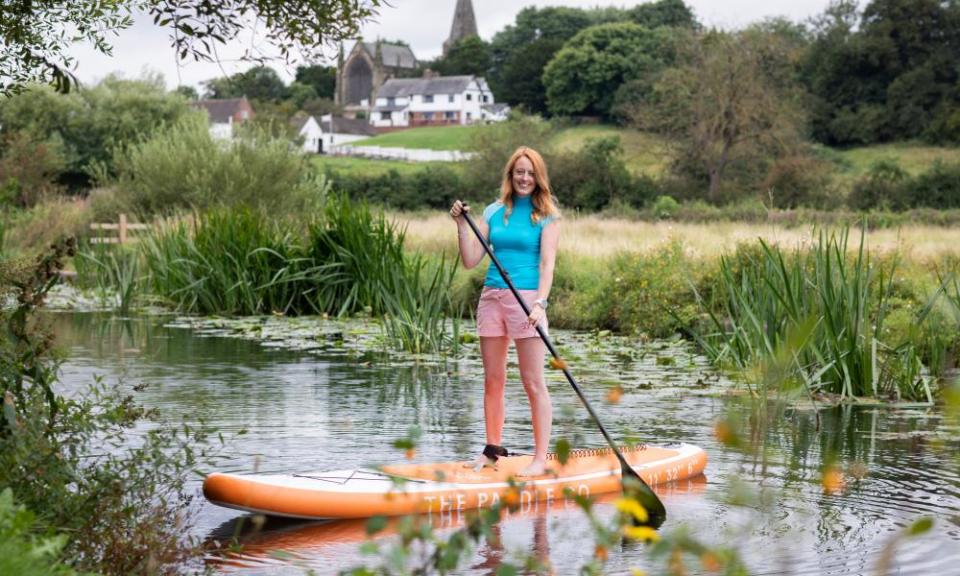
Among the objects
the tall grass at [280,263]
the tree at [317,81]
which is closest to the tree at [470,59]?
the tree at [317,81]

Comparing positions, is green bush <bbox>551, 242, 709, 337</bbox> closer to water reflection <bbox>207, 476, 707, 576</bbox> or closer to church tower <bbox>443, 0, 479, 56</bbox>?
water reflection <bbox>207, 476, 707, 576</bbox>

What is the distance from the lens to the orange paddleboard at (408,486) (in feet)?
20.6

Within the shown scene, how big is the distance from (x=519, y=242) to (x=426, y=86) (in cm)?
11809

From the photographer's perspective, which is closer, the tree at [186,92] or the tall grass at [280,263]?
the tall grass at [280,263]

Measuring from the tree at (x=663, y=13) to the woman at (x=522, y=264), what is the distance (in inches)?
3870

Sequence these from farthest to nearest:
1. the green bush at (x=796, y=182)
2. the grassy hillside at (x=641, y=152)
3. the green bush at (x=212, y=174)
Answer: the grassy hillside at (x=641, y=152) < the green bush at (x=796, y=182) < the green bush at (x=212, y=174)

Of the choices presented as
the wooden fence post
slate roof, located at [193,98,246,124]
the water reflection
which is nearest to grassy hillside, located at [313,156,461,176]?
slate roof, located at [193,98,246,124]

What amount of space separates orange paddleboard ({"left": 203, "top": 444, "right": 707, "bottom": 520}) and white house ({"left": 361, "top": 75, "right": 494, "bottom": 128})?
103 m

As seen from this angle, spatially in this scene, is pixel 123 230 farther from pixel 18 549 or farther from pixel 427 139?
pixel 427 139

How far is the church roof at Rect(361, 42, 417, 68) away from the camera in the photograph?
478 ft

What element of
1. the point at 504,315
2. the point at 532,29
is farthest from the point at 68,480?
the point at 532,29

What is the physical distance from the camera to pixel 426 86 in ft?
405

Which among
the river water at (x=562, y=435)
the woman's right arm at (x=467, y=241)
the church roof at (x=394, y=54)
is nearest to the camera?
the river water at (x=562, y=435)

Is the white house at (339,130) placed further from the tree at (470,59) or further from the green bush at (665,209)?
the green bush at (665,209)
